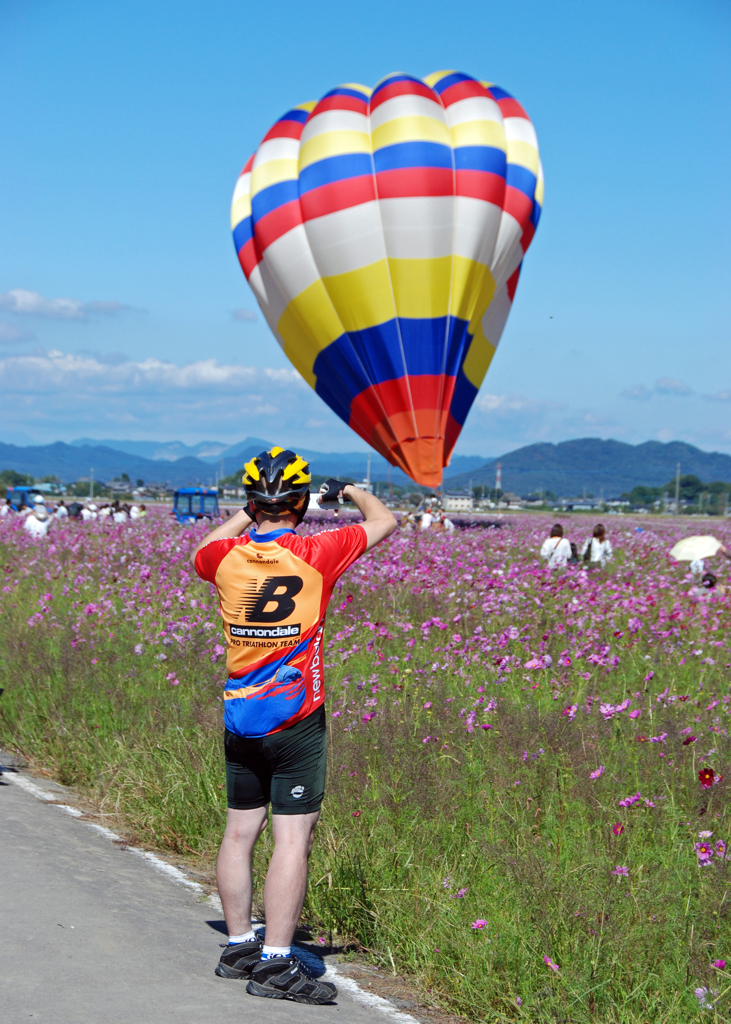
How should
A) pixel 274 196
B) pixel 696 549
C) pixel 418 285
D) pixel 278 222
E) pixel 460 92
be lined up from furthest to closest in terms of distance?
pixel 460 92 < pixel 274 196 < pixel 278 222 < pixel 418 285 < pixel 696 549

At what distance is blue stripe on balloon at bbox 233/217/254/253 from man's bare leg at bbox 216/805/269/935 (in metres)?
20.4

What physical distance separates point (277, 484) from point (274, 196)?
18.6 metres

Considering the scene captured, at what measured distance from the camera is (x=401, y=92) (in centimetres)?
2059

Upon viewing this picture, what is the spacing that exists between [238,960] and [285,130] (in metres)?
21.0

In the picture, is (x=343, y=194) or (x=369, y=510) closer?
(x=369, y=510)

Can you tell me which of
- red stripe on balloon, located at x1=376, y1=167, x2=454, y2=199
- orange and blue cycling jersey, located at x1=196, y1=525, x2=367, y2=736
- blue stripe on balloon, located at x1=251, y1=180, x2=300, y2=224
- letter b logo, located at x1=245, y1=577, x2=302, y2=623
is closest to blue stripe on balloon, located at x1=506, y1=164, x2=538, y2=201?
red stripe on balloon, located at x1=376, y1=167, x2=454, y2=199

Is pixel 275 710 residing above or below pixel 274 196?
below

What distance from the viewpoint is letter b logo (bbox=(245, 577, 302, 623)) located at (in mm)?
4012

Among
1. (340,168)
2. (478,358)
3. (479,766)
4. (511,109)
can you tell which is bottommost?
(479,766)

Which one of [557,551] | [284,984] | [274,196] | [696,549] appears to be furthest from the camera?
[274,196]

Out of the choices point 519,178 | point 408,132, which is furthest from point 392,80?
point 519,178

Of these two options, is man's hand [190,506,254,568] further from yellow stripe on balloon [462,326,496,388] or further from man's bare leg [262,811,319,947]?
yellow stripe on balloon [462,326,496,388]

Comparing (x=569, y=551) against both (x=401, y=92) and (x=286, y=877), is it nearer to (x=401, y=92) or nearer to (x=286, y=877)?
(x=401, y=92)

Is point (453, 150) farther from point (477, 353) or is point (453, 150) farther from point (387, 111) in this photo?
point (477, 353)
